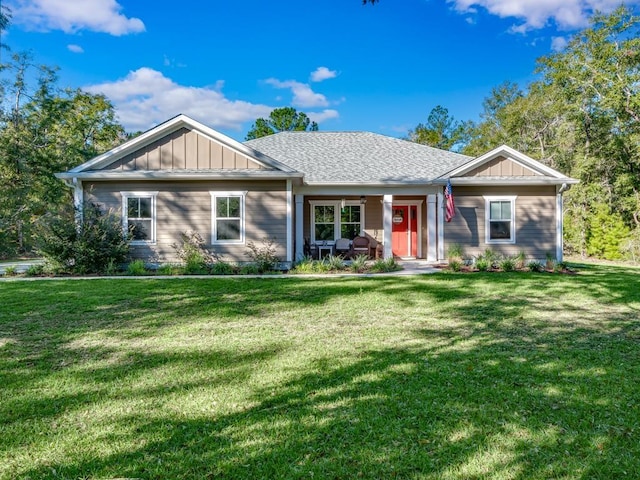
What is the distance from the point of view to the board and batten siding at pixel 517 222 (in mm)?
14188

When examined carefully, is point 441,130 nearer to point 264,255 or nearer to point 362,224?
point 362,224

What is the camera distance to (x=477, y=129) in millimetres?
36969

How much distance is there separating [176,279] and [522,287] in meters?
8.67

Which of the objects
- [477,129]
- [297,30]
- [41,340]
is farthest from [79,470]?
[477,129]

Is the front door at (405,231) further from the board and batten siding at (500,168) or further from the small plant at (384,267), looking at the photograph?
the small plant at (384,267)

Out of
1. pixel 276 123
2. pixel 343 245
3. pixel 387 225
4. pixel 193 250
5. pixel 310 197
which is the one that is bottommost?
pixel 193 250

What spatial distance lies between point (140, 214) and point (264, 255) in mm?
4248

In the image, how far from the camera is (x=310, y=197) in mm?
16141

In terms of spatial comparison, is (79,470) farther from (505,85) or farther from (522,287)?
(505,85)

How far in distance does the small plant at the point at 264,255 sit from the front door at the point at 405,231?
597cm

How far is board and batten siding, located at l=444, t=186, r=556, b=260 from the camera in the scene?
14188 millimetres

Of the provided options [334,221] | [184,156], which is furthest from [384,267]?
A: [184,156]

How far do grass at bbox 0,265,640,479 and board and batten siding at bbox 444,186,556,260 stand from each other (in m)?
6.71

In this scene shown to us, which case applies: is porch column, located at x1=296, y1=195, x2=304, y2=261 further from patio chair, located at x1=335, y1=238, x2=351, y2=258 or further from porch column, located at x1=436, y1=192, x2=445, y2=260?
porch column, located at x1=436, y1=192, x2=445, y2=260
